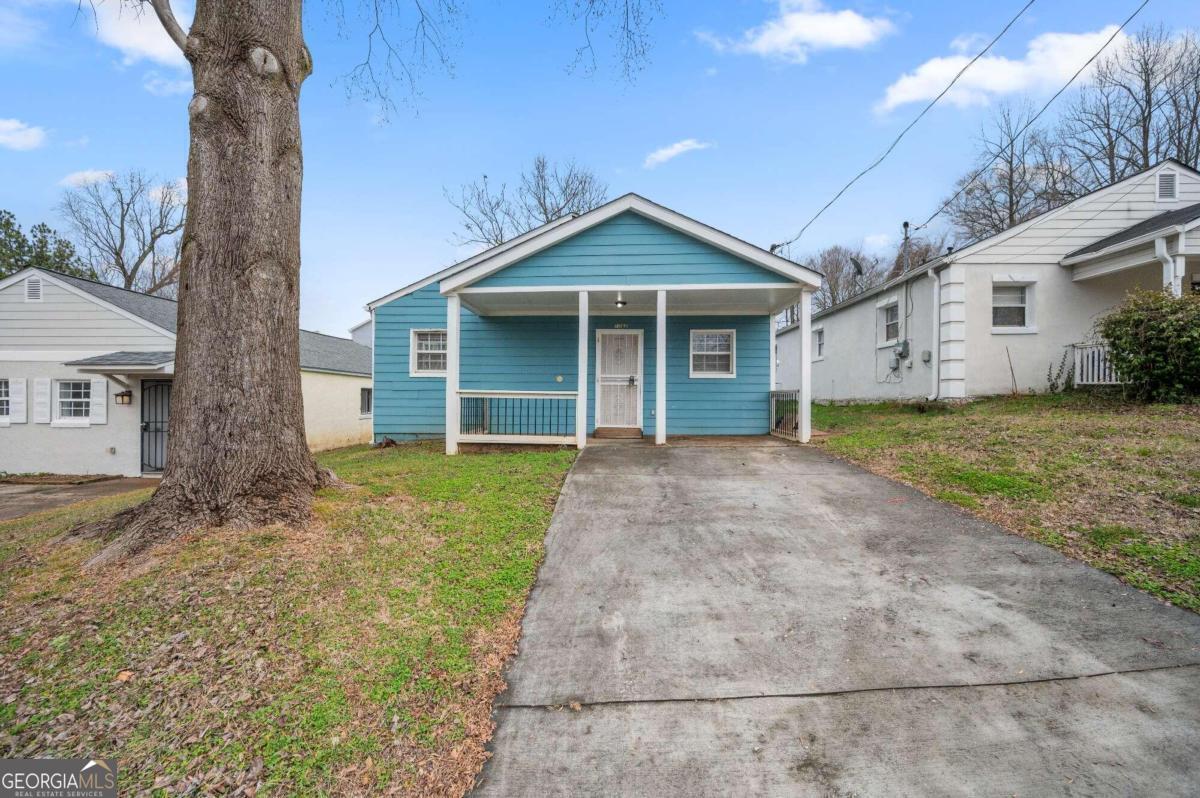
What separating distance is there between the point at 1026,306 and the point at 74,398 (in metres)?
23.4

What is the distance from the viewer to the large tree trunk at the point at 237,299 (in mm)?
3779

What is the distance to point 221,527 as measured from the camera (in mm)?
3598

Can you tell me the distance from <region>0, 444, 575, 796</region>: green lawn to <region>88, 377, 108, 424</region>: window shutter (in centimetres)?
1161

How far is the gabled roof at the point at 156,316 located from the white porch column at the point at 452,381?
8086 mm

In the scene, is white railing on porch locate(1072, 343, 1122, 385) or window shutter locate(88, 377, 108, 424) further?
window shutter locate(88, 377, 108, 424)

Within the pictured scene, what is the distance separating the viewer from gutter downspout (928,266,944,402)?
35.5ft

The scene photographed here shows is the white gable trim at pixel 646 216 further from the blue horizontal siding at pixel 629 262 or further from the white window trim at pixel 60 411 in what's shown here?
the white window trim at pixel 60 411

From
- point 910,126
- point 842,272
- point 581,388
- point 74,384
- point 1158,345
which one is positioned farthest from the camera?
point 842,272

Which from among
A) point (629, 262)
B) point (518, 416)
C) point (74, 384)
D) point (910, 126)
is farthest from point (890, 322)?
point (74, 384)

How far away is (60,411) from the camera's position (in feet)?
41.0

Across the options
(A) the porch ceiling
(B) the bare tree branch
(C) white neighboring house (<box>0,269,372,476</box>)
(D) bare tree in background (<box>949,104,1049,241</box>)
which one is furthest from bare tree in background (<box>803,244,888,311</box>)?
(C) white neighboring house (<box>0,269,372,476</box>)

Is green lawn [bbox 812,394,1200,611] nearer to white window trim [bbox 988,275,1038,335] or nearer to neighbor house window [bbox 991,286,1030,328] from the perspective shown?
white window trim [bbox 988,275,1038,335]

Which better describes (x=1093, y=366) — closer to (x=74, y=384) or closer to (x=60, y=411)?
(x=74, y=384)

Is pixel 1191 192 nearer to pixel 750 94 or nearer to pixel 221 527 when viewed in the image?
pixel 750 94
